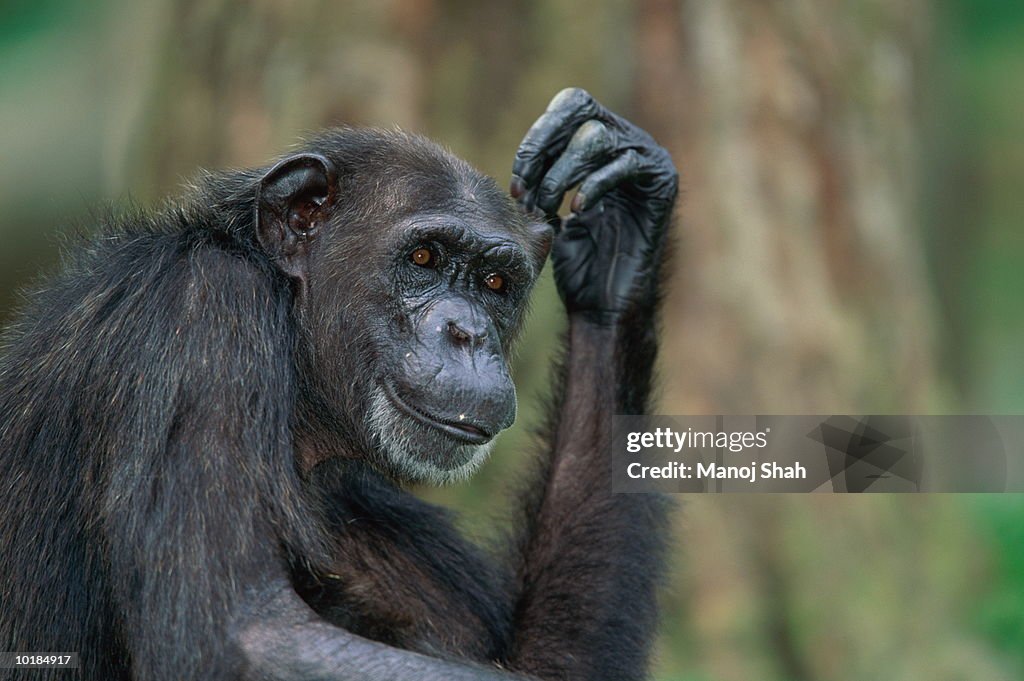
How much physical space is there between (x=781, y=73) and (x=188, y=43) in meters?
3.92

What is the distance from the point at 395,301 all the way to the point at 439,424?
43 cm

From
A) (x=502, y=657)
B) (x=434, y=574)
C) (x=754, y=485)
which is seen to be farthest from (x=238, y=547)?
(x=754, y=485)

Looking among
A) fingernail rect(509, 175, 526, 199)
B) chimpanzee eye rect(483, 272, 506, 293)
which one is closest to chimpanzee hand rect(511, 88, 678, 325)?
fingernail rect(509, 175, 526, 199)

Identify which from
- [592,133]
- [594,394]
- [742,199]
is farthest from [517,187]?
[742,199]

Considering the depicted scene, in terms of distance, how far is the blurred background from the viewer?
7484mm

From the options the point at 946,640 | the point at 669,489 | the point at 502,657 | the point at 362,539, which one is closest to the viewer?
the point at 362,539

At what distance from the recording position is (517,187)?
448 cm

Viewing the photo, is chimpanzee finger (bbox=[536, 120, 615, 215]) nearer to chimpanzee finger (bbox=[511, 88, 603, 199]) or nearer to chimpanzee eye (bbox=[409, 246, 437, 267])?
chimpanzee finger (bbox=[511, 88, 603, 199])

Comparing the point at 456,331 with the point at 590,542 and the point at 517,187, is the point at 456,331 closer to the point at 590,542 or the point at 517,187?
the point at 517,187

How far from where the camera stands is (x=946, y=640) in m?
7.61

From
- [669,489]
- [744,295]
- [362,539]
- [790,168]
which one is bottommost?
[362,539]

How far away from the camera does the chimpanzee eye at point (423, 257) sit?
3.95 metres

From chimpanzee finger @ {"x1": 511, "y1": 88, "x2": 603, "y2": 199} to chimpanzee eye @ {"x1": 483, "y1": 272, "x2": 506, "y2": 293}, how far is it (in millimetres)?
492

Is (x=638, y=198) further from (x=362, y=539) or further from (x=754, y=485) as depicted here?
(x=754, y=485)
